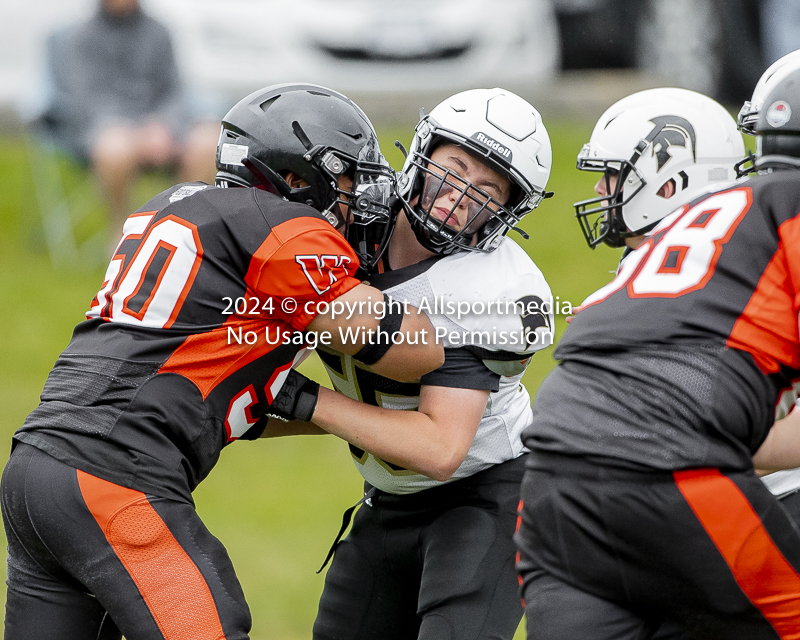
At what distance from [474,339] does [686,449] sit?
0.94m

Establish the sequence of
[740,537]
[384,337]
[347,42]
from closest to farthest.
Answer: [740,537], [384,337], [347,42]

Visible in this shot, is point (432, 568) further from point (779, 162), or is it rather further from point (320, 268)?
point (779, 162)

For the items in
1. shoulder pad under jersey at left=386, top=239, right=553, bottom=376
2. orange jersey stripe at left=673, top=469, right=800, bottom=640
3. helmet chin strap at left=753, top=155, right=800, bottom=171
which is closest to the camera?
orange jersey stripe at left=673, top=469, right=800, bottom=640

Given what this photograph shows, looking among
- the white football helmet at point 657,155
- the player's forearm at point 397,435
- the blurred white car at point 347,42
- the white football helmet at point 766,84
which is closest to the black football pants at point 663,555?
the player's forearm at point 397,435

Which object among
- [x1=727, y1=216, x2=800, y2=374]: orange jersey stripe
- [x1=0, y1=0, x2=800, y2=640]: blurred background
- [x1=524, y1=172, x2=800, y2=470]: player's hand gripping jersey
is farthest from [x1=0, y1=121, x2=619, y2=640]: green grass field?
[x1=727, y1=216, x2=800, y2=374]: orange jersey stripe

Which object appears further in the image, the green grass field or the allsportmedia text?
the green grass field

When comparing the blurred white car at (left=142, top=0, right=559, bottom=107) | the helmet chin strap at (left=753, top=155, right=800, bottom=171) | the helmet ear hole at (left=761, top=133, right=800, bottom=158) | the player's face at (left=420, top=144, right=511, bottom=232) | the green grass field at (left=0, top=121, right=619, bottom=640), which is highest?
the blurred white car at (left=142, top=0, right=559, bottom=107)

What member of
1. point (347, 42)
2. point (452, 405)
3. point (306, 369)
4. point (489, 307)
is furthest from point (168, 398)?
point (347, 42)

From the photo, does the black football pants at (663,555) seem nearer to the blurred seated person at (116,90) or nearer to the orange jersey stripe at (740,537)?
the orange jersey stripe at (740,537)

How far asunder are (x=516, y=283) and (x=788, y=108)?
0.94 m

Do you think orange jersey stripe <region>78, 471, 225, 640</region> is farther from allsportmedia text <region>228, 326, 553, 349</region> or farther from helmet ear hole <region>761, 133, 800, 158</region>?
helmet ear hole <region>761, 133, 800, 158</region>

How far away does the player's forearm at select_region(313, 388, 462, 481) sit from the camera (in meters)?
3.00

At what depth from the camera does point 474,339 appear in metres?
3.11

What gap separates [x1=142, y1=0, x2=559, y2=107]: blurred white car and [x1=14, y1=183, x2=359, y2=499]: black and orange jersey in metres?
8.44
